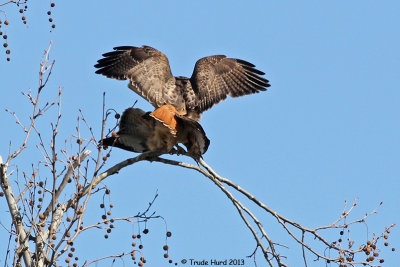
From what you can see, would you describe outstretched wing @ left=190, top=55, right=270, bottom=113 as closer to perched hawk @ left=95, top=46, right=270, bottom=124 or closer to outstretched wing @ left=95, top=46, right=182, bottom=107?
perched hawk @ left=95, top=46, right=270, bottom=124

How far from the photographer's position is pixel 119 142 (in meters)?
7.77

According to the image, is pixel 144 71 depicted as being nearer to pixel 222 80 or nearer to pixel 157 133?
pixel 222 80

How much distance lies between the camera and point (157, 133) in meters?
7.57

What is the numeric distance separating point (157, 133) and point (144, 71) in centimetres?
119

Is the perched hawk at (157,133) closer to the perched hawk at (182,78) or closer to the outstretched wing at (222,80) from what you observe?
the perched hawk at (182,78)

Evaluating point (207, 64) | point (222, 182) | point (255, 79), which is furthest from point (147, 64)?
point (222, 182)

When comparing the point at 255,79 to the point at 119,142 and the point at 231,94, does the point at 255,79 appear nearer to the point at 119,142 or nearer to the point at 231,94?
the point at 231,94

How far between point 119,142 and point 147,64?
126cm

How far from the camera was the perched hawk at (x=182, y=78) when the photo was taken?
26.9ft

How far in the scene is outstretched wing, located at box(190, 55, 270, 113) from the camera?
335 inches

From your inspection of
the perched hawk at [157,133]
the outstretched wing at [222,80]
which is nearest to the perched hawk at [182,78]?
the outstretched wing at [222,80]

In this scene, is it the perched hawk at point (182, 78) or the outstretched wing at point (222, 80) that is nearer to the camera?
the perched hawk at point (182, 78)

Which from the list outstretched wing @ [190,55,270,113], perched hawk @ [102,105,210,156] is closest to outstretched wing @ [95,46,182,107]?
outstretched wing @ [190,55,270,113]

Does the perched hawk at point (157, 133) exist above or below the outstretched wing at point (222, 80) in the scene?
below
